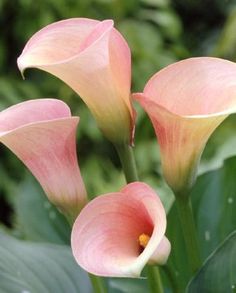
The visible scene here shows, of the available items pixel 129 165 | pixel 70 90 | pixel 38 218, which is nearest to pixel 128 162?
pixel 129 165

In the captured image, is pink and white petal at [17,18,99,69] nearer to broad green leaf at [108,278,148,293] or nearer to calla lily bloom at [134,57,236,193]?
calla lily bloom at [134,57,236,193]

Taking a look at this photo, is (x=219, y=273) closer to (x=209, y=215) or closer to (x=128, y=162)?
(x=128, y=162)

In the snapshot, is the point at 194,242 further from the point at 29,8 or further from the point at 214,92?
the point at 29,8

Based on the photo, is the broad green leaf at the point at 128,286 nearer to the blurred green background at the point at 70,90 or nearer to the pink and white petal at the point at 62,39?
the pink and white petal at the point at 62,39

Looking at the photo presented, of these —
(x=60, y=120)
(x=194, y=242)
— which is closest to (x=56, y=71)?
(x=60, y=120)

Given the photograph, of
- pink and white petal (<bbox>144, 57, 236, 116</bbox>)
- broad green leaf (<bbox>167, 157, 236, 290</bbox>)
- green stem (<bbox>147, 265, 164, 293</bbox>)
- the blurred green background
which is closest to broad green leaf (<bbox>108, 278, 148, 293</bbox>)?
broad green leaf (<bbox>167, 157, 236, 290</bbox>)

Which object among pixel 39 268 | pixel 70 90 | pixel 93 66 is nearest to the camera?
pixel 93 66

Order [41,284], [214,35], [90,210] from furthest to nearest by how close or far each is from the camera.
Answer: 1. [214,35]
2. [41,284]
3. [90,210]
